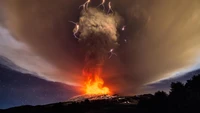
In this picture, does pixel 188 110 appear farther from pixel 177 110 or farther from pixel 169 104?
pixel 169 104

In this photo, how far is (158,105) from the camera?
96.2 meters

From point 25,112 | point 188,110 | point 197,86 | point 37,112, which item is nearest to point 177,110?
point 188,110

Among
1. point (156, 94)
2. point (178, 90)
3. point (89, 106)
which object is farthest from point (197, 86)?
point (89, 106)

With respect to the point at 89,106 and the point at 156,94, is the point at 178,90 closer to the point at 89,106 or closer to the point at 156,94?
the point at 156,94

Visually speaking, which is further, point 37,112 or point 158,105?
point 37,112

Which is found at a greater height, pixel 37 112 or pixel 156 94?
pixel 37 112

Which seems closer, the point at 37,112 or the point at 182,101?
the point at 182,101

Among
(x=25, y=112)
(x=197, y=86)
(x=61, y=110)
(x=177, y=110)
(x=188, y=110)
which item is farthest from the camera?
(x=25, y=112)

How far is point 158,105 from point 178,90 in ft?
44.6

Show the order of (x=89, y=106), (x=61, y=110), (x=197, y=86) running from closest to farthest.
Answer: (x=197, y=86)
(x=61, y=110)
(x=89, y=106)

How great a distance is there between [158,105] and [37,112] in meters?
113

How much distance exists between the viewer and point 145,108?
103625 millimetres

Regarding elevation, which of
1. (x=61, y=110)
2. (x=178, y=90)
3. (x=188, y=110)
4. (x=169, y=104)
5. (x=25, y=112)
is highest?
(x=25, y=112)

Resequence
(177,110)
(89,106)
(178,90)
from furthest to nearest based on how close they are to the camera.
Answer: (89,106)
(178,90)
(177,110)
